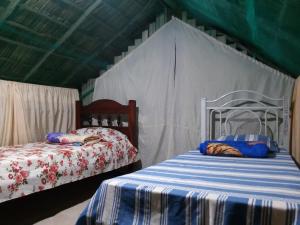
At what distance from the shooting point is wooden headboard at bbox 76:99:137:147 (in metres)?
3.62

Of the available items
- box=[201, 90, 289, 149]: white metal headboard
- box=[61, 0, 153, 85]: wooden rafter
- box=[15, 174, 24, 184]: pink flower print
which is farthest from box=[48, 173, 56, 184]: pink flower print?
box=[61, 0, 153, 85]: wooden rafter

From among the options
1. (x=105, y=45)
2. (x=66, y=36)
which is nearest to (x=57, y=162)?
(x=66, y=36)

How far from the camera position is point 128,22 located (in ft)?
11.7

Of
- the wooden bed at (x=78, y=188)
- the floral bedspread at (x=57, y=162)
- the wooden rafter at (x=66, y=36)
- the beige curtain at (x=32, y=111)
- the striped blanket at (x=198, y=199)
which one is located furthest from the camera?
the beige curtain at (x=32, y=111)

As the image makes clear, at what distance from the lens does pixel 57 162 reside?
2453 mm

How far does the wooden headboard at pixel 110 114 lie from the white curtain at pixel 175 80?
0.20 metres

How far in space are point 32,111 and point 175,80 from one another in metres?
1.83

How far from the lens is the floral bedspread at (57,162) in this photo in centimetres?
206

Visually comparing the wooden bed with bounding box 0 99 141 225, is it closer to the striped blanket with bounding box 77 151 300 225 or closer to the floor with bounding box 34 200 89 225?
the floor with bounding box 34 200 89 225

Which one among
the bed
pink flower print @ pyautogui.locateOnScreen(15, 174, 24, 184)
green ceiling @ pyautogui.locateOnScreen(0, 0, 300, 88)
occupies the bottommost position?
pink flower print @ pyautogui.locateOnScreen(15, 174, 24, 184)

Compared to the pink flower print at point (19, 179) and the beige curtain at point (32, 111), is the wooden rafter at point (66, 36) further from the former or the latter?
the pink flower print at point (19, 179)

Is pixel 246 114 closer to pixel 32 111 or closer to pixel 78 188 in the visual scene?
pixel 78 188

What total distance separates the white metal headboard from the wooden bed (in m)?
0.97

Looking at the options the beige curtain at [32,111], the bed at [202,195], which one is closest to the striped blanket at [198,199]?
the bed at [202,195]
